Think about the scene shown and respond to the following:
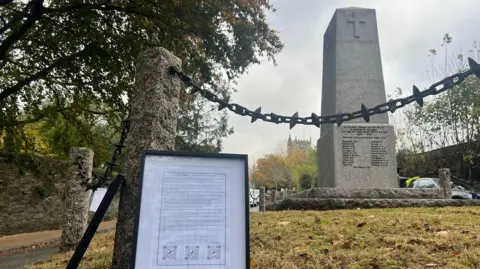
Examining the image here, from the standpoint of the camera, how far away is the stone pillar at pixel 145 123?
112 inches

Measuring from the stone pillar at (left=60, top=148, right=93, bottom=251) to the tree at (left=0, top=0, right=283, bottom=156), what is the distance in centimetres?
271

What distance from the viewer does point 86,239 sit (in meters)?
2.34

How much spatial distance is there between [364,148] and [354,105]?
114 centimetres

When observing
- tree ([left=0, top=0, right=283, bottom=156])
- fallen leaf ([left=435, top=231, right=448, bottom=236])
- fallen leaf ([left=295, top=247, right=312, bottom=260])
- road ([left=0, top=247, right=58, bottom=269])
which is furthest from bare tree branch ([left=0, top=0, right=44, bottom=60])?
fallen leaf ([left=435, top=231, right=448, bottom=236])

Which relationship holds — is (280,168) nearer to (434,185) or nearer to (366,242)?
(434,185)

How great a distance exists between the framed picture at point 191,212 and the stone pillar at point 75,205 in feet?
20.5

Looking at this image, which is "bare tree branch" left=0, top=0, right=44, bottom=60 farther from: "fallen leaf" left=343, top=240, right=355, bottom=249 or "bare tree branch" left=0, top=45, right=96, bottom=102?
"fallen leaf" left=343, top=240, right=355, bottom=249

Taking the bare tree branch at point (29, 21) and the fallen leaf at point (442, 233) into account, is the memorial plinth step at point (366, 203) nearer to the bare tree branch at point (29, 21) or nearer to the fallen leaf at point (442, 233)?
the fallen leaf at point (442, 233)

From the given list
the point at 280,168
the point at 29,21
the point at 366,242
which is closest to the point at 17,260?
the point at 29,21

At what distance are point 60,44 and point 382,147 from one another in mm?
9115

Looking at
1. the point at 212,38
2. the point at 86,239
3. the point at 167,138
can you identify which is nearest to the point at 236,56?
the point at 212,38

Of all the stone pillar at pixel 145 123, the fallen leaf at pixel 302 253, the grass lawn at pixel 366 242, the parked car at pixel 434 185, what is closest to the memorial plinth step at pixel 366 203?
the grass lawn at pixel 366 242

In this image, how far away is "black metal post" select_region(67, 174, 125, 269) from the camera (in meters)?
2.26

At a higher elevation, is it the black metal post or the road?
the black metal post
